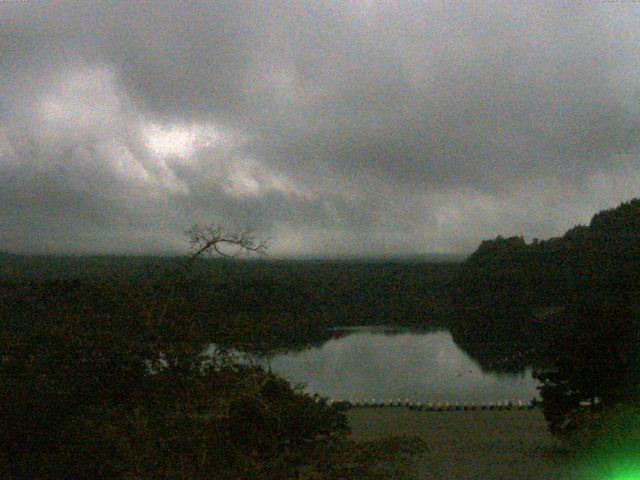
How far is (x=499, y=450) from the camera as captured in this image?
1304cm

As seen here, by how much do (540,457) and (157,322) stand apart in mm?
7479

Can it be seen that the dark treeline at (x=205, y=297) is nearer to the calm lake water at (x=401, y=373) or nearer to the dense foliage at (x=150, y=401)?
the dense foliage at (x=150, y=401)

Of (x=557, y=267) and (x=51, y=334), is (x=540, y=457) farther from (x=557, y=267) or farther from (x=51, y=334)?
(x=557, y=267)

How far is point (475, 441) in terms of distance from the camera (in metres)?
14.6

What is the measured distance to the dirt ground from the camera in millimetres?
9320

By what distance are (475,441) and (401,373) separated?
22642 millimetres

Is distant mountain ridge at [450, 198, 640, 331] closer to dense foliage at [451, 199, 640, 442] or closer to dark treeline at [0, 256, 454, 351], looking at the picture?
dense foliage at [451, 199, 640, 442]

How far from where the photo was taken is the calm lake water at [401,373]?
29.3 m

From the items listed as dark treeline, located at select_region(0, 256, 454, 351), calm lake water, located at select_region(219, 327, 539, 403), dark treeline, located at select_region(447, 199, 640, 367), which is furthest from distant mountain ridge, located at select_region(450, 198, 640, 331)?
dark treeline, located at select_region(0, 256, 454, 351)

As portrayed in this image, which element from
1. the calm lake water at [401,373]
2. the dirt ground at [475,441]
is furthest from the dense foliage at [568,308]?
the calm lake water at [401,373]

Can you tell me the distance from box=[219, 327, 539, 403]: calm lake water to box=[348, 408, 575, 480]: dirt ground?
171 inches

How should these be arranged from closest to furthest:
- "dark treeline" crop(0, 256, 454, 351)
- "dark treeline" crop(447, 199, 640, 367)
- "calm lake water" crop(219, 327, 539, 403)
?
"dark treeline" crop(0, 256, 454, 351) → "calm lake water" crop(219, 327, 539, 403) → "dark treeline" crop(447, 199, 640, 367)

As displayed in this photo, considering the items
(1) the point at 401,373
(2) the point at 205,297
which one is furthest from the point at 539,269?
(2) the point at 205,297

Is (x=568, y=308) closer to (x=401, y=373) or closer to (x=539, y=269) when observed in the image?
(x=401, y=373)
